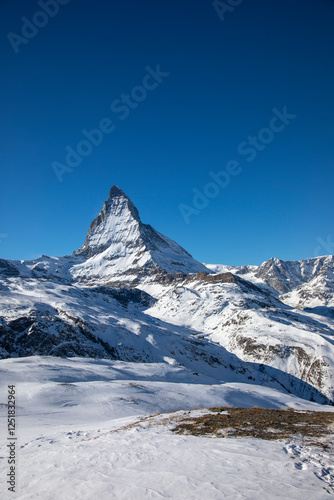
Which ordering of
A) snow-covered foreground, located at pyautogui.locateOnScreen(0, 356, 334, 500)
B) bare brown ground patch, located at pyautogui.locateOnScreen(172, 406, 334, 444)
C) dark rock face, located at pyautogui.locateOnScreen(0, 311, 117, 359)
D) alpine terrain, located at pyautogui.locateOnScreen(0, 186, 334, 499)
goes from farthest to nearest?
dark rock face, located at pyautogui.locateOnScreen(0, 311, 117, 359)
bare brown ground patch, located at pyautogui.locateOnScreen(172, 406, 334, 444)
alpine terrain, located at pyautogui.locateOnScreen(0, 186, 334, 499)
snow-covered foreground, located at pyautogui.locateOnScreen(0, 356, 334, 500)

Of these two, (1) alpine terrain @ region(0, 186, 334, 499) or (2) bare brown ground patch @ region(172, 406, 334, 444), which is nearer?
(1) alpine terrain @ region(0, 186, 334, 499)

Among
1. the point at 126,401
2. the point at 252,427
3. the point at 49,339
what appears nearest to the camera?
the point at 252,427

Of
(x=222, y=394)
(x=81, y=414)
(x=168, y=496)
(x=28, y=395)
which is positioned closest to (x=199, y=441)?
(x=168, y=496)

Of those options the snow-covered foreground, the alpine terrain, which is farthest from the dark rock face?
the snow-covered foreground

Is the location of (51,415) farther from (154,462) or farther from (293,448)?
(293,448)

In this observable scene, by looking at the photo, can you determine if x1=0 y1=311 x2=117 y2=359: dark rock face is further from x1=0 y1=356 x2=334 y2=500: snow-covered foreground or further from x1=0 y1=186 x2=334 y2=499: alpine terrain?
x1=0 y1=356 x2=334 y2=500: snow-covered foreground

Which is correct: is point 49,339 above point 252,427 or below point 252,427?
below

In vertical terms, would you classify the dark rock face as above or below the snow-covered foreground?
below

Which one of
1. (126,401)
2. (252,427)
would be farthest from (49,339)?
(252,427)

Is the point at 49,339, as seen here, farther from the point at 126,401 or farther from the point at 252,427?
the point at 252,427

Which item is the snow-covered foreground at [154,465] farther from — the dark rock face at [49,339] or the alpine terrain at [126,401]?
the dark rock face at [49,339]

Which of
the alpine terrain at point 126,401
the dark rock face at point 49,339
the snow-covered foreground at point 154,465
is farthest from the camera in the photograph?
the dark rock face at point 49,339

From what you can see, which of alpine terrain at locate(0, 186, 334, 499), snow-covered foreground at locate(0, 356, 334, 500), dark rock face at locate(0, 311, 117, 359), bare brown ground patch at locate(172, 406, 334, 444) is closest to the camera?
snow-covered foreground at locate(0, 356, 334, 500)

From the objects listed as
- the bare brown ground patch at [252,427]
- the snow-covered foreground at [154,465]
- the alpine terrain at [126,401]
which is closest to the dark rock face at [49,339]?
the alpine terrain at [126,401]
